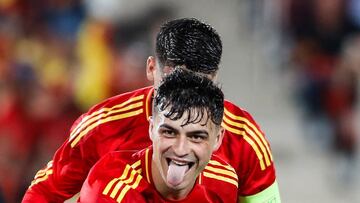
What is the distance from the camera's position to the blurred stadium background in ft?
28.1

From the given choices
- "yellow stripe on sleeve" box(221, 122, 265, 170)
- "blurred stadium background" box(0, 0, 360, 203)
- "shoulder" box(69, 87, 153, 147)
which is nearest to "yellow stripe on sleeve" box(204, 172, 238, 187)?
"yellow stripe on sleeve" box(221, 122, 265, 170)

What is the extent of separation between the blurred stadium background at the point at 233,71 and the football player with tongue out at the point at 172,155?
3.91 meters

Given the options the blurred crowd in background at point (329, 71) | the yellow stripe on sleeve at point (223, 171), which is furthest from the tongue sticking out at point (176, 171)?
the blurred crowd in background at point (329, 71)

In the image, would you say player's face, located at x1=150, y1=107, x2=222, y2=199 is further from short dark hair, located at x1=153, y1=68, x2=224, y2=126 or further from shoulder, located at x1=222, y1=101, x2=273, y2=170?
shoulder, located at x1=222, y1=101, x2=273, y2=170

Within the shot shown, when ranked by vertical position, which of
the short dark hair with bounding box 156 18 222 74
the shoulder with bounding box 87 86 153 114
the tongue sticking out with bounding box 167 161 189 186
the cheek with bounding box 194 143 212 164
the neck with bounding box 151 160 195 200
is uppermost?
the short dark hair with bounding box 156 18 222 74

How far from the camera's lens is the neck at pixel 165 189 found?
13.8ft

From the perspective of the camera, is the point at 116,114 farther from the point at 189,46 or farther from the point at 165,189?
the point at 165,189

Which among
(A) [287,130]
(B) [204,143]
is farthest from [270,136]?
(B) [204,143]

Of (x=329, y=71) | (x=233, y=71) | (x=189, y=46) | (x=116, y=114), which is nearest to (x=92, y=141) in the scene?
(x=116, y=114)

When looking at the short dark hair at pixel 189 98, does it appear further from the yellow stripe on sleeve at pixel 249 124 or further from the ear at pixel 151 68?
the yellow stripe on sleeve at pixel 249 124

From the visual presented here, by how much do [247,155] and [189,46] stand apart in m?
0.53

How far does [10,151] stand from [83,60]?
1.20 m

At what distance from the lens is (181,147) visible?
4.05m

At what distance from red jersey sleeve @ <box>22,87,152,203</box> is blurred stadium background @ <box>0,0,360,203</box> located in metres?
3.07
